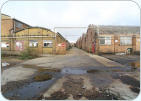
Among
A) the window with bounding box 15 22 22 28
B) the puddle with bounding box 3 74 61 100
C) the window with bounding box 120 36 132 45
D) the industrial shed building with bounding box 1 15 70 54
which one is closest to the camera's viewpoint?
the puddle with bounding box 3 74 61 100

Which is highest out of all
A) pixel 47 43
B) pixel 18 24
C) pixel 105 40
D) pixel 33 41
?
pixel 18 24

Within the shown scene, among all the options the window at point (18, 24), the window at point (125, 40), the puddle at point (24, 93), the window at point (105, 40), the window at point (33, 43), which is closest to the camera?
the puddle at point (24, 93)

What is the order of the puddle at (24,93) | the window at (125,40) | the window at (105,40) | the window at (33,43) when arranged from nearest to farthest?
the puddle at (24,93) → the window at (33,43) → the window at (105,40) → the window at (125,40)

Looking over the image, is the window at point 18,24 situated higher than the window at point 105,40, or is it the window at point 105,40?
the window at point 18,24

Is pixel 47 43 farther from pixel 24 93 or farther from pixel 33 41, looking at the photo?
pixel 24 93

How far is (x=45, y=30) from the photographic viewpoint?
13078 millimetres

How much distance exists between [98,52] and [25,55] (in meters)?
10.3

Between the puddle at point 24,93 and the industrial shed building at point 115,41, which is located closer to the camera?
the puddle at point 24,93

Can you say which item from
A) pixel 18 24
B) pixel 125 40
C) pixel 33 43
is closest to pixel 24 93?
pixel 33 43

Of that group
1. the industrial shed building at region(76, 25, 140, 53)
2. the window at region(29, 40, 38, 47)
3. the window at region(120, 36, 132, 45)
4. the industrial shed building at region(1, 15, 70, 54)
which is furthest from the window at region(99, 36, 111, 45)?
the window at region(29, 40, 38, 47)

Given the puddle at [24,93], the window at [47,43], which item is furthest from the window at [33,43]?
the puddle at [24,93]

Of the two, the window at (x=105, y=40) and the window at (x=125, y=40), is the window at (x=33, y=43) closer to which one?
the window at (x=105, y=40)

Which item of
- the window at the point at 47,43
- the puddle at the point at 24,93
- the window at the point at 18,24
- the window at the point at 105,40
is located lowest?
the puddle at the point at 24,93

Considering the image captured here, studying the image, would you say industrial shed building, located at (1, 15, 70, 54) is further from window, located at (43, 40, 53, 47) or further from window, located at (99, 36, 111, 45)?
window, located at (99, 36, 111, 45)
